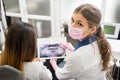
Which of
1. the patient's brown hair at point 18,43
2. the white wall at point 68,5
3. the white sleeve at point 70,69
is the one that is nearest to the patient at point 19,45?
the patient's brown hair at point 18,43

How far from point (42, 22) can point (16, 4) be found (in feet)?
1.22

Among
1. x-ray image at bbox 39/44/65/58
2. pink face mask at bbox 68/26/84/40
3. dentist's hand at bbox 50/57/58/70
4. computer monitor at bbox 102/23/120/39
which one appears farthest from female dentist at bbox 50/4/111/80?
computer monitor at bbox 102/23/120/39

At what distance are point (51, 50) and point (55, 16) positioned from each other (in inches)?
20.6

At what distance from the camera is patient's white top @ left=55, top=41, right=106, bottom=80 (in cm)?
126

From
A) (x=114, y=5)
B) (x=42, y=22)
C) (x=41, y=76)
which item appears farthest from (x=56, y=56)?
(x=114, y=5)

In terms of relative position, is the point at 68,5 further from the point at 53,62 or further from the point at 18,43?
the point at 18,43

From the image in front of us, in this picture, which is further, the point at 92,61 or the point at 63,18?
the point at 63,18

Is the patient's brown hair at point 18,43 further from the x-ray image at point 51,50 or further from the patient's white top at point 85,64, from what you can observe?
the x-ray image at point 51,50

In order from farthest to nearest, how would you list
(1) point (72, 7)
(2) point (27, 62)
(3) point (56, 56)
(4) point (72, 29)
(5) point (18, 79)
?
(1) point (72, 7) → (3) point (56, 56) → (4) point (72, 29) → (2) point (27, 62) → (5) point (18, 79)

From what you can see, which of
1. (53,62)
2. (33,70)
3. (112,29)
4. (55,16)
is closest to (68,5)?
(55,16)

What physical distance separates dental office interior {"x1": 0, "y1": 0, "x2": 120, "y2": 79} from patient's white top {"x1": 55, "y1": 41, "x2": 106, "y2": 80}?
493 millimetres

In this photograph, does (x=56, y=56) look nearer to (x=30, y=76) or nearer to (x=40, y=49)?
(x=40, y=49)

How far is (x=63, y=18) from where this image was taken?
2111mm

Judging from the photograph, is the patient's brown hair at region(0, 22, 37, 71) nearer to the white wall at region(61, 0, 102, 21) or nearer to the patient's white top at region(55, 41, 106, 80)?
the patient's white top at region(55, 41, 106, 80)
